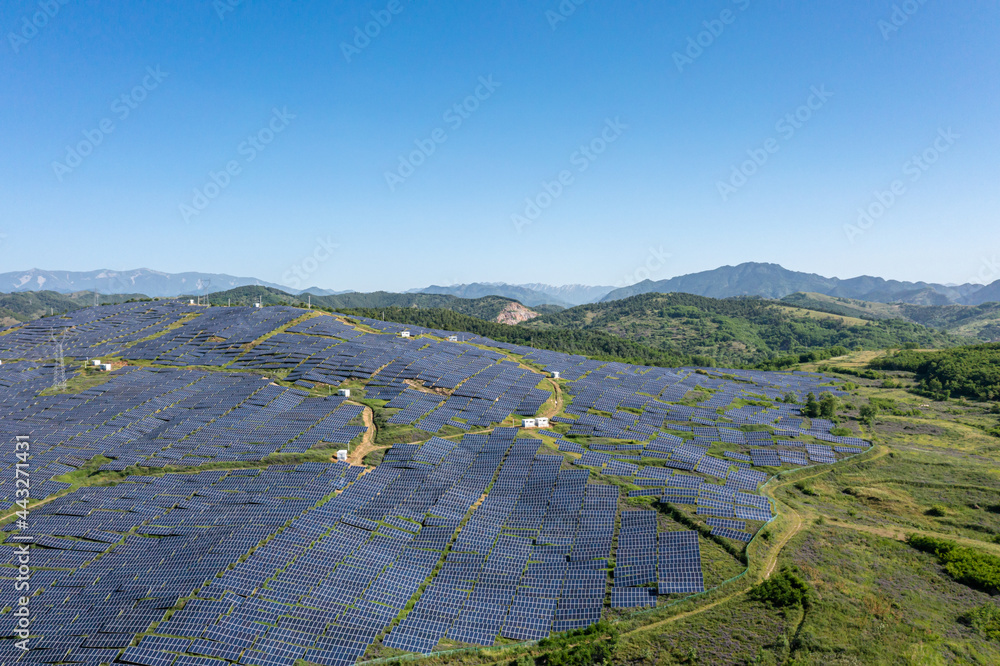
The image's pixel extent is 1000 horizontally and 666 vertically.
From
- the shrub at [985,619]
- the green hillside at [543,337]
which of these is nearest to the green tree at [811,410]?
the shrub at [985,619]

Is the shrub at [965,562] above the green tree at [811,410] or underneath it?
underneath

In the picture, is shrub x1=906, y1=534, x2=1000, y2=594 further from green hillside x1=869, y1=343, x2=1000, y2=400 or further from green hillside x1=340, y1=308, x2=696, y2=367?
green hillside x1=340, y1=308, x2=696, y2=367

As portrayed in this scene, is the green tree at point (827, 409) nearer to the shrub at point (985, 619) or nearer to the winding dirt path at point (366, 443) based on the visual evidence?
the shrub at point (985, 619)

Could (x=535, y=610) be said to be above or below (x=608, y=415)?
below

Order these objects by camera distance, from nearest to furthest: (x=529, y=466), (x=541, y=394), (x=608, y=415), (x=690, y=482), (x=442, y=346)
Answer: (x=690, y=482) < (x=529, y=466) < (x=608, y=415) < (x=541, y=394) < (x=442, y=346)

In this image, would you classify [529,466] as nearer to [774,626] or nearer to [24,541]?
[774,626]

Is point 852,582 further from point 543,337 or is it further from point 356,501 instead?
point 543,337

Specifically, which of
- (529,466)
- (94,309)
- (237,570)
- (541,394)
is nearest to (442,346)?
(541,394)
